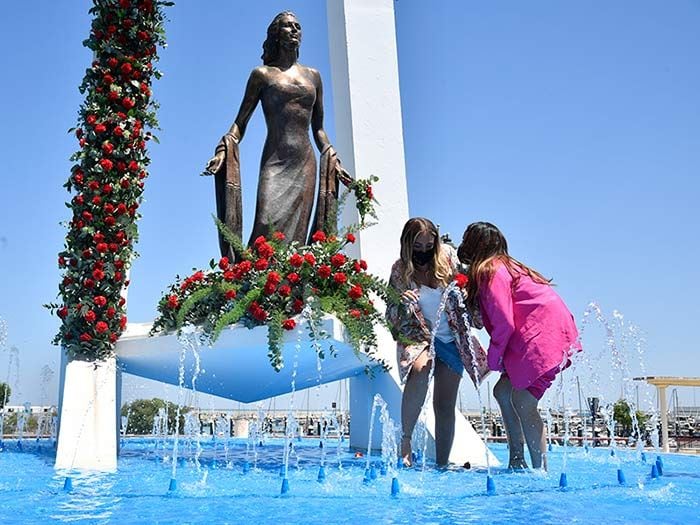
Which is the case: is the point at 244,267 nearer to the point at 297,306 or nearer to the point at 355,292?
the point at 297,306

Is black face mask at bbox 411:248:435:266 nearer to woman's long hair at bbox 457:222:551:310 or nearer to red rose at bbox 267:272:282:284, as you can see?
woman's long hair at bbox 457:222:551:310

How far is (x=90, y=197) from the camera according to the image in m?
7.01

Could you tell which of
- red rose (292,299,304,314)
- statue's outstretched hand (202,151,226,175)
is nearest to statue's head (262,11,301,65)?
statue's outstretched hand (202,151,226,175)

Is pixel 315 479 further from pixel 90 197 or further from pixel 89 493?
pixel 90 197

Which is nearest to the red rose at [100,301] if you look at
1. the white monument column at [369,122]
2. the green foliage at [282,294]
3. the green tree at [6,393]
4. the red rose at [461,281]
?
the green foliage at [282,294]

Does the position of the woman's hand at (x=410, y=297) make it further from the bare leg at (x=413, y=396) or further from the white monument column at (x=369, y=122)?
the white monument column at (x=369, y=122)

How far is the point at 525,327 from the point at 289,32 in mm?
4111

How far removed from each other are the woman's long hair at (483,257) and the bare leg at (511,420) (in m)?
0.52

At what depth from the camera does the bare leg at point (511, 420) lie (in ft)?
15.5

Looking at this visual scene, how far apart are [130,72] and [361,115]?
2.51 m

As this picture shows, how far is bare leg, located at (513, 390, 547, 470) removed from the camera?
4502 mm

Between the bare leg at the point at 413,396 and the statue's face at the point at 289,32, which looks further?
the statue's face at the point at 289,32


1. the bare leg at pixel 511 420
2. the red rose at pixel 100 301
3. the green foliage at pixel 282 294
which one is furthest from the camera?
the red rose at pixel 100 301

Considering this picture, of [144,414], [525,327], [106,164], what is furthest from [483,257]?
[144,414]
